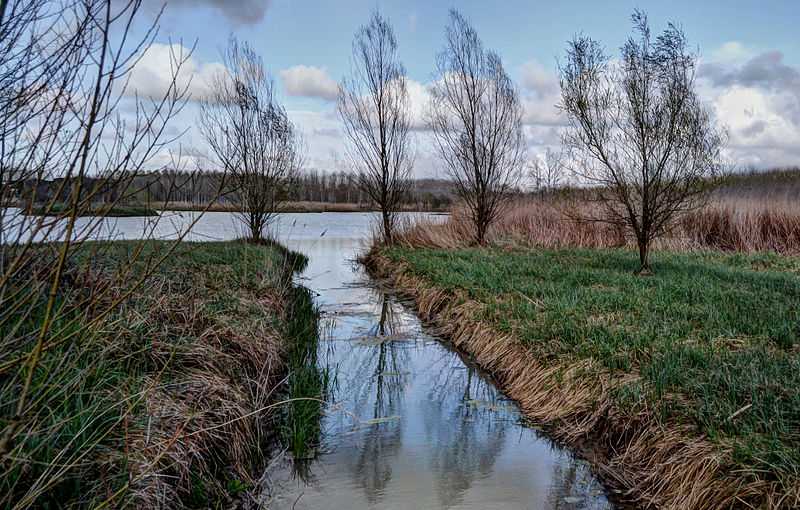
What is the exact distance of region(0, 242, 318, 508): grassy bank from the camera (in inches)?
90.6

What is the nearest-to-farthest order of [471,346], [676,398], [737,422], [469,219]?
[737,422], [676,398], [471,346], [469,219]

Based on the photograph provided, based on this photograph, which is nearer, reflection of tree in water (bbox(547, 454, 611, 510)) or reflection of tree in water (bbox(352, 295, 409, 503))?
reflection of tree in water (bbox(547, 454, 611, 510))

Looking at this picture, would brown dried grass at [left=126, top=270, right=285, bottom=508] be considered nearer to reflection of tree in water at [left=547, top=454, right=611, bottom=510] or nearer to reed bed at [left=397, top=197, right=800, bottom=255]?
reflection of tree in water at [left=547, top=454, right=611, bottom=510]

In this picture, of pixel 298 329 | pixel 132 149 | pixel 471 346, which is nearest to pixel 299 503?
pixel 132 149

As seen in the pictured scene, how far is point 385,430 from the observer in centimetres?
424

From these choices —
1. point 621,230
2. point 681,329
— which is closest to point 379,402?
point 681,329

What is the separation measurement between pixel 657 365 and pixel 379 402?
219 cm

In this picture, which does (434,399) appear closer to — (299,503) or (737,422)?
(299,503)

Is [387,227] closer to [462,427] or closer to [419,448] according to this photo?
[462,427]

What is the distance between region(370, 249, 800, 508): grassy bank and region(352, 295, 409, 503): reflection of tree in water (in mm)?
766

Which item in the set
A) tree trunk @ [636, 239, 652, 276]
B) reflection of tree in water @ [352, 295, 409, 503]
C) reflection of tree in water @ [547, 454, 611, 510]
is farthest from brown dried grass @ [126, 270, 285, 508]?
tree trunk @ [636, 239, 652, 276]

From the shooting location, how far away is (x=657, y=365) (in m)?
3.81

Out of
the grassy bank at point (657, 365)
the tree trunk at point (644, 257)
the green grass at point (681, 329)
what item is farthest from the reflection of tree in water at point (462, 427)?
the tree trunk at point (644, 257)

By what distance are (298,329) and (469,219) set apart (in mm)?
8254
